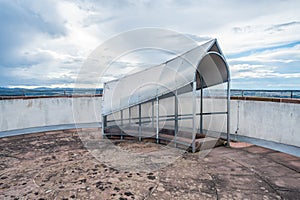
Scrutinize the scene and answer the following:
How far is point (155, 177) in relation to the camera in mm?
2760

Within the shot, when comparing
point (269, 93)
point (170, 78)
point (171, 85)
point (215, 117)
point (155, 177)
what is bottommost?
point (155, 177)

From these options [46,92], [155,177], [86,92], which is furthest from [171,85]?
[46,92]

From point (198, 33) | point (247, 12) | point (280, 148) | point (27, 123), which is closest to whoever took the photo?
point (280, 148)

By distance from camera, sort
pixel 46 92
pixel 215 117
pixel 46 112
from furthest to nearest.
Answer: pixel 46 92 → pixel 46 112 → pixel 215 117

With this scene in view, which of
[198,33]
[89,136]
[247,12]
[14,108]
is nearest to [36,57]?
[14,108]

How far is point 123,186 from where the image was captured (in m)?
2.48

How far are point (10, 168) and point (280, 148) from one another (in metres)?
5.45

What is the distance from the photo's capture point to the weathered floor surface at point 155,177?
2291 mm

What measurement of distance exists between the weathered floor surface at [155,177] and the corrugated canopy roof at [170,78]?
1.39 meters

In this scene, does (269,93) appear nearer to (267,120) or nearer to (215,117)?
(267,120)

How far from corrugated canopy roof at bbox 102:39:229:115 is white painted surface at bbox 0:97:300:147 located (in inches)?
43.9

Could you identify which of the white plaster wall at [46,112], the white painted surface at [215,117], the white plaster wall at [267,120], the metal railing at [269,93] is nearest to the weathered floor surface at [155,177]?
the white plaster wall at [267,120]

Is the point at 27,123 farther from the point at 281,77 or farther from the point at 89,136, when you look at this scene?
the point at 281,77

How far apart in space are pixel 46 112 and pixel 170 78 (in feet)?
15.1
